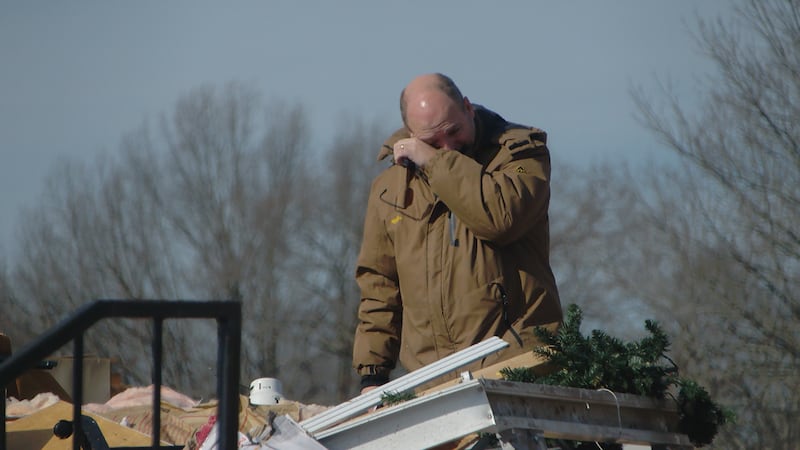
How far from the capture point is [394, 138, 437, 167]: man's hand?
4.27 m

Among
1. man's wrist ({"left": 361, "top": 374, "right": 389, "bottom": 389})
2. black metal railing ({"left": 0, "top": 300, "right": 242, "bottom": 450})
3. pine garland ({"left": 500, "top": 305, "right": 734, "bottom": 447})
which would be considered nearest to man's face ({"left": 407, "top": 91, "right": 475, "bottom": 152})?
pine garland ({"left": 500, "top": 305, "right": 734, "bottom": 447})

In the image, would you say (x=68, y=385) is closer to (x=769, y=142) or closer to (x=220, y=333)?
(x=220, y=333)

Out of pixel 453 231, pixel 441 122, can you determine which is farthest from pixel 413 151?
pixel 453 231

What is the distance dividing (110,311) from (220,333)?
0.25 m

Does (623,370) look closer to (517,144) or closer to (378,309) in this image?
(517,144)

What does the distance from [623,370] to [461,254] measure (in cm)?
71

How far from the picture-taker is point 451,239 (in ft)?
13.9

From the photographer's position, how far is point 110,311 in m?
2.58

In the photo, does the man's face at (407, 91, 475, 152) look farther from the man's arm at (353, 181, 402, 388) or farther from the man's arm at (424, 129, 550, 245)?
the man's arm at (353, 181, 402, 388)

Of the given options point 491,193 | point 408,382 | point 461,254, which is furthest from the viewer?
point 461,254

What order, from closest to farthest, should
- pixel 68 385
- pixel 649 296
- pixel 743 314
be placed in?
pixel 68 385, pixel 743 314, pixel 649 296

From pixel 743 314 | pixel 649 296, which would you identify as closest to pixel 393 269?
pixel 743 314

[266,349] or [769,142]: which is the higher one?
[769,142]

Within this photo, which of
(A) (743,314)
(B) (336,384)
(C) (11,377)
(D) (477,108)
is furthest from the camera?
(B) (336,384)
